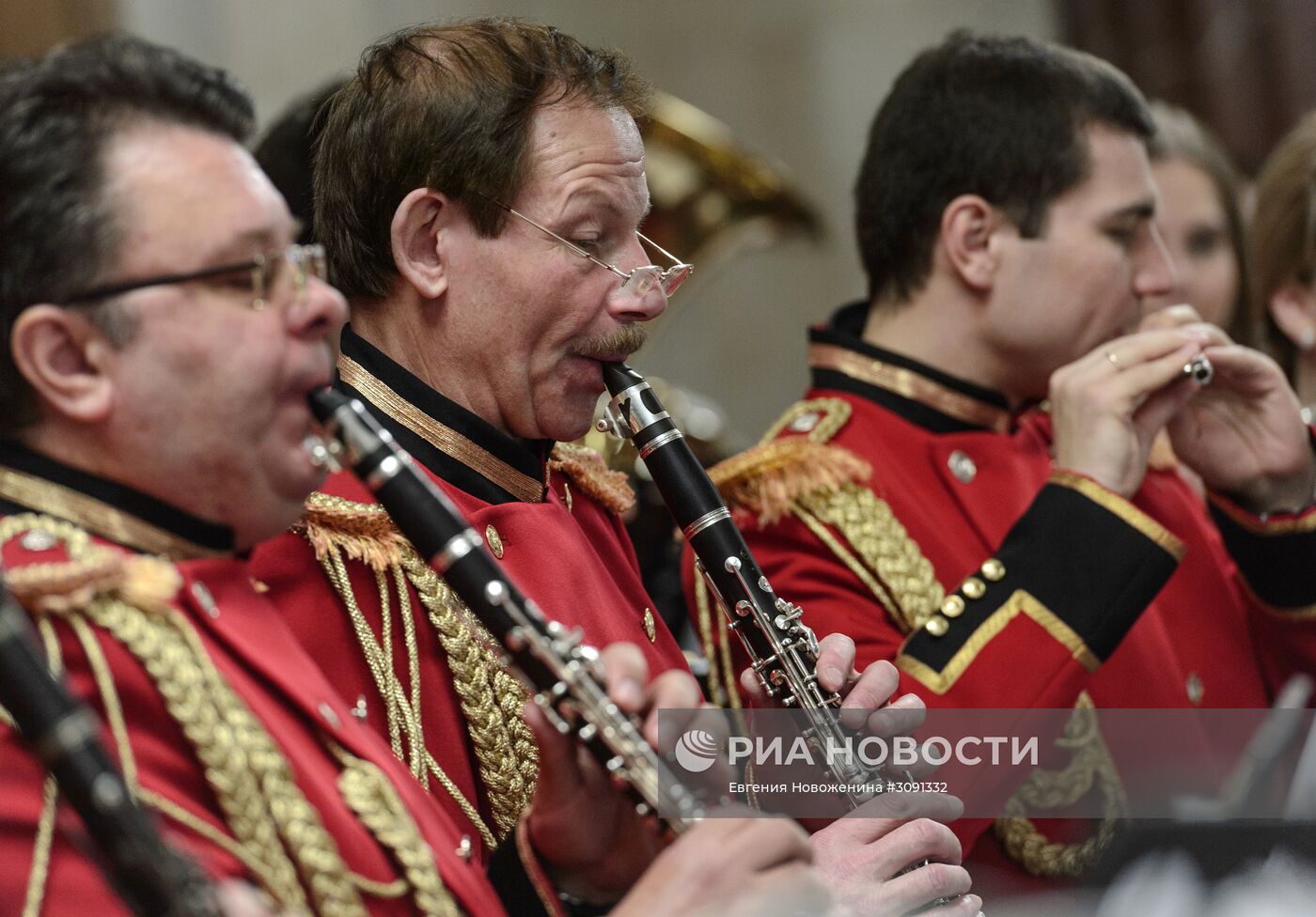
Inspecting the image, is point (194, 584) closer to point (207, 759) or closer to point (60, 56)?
point (207, 759)

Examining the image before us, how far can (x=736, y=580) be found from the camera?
2080mm

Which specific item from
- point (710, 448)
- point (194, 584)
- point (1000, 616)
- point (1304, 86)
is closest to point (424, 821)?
point (194, 584)

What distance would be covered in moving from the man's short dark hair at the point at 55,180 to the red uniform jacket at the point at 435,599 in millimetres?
476

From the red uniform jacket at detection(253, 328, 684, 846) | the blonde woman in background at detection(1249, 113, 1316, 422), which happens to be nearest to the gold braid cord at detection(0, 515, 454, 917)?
the red uniform jacket at detection(253, 328, 684, 846)

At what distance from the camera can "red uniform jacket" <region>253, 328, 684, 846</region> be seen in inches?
75.0

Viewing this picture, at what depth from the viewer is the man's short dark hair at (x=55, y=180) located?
1493mm

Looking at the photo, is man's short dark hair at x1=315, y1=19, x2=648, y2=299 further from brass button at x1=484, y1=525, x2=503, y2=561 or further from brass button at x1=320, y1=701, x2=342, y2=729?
brass button at x1=320, y1=701, x2=342, y2=729

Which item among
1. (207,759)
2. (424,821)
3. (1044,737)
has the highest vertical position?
(207,759)

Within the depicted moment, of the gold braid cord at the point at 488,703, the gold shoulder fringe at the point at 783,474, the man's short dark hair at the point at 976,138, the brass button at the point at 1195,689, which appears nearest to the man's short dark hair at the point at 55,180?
the gold braid cord at the point at 488,703

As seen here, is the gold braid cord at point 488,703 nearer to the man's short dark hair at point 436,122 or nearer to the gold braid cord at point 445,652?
the gold braid cord at point 445,652

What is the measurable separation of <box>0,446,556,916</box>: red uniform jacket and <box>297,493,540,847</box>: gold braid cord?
0.95 feet

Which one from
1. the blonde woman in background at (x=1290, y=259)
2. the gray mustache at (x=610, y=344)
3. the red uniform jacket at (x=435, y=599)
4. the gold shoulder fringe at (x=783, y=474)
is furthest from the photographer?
the blonde woman in background at (x=1290, y=259)

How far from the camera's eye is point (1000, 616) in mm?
2389

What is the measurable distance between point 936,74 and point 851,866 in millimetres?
1701
